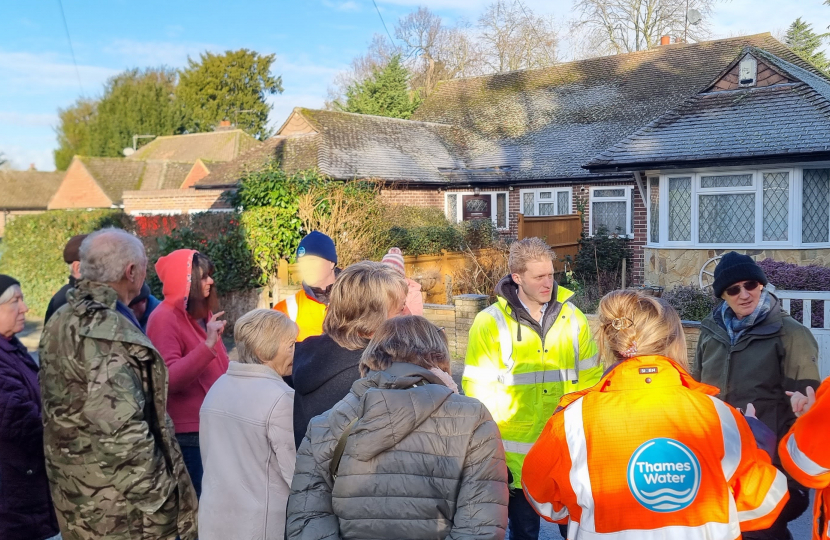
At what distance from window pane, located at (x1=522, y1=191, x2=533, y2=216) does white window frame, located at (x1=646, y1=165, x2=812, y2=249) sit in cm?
703

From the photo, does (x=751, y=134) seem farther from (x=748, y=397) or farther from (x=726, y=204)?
(x=748, y=397)

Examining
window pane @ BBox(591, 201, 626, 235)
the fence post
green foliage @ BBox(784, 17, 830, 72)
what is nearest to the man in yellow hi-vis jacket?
the fence post

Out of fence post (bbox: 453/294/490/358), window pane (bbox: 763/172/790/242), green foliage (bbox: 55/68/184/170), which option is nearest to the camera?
fence post (bbox: 453/294/490/358)

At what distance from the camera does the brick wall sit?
2627cm

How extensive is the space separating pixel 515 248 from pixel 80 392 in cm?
218

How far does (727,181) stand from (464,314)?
6.72 m

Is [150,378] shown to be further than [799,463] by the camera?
Yes

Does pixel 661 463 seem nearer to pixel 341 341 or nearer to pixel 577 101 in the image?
pixel 341 341

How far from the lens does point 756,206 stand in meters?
12.5

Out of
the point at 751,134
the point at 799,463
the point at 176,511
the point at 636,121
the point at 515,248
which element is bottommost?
the point at 176,511

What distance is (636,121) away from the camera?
21.1 m

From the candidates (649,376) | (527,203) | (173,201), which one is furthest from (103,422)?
(173,201)

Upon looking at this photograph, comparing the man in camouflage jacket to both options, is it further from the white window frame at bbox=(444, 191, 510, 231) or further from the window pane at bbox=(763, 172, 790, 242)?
Answer: the white window frame at bbox=(444, 191, 510, 231)

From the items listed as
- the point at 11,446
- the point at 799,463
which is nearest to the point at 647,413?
the point at 799,463
